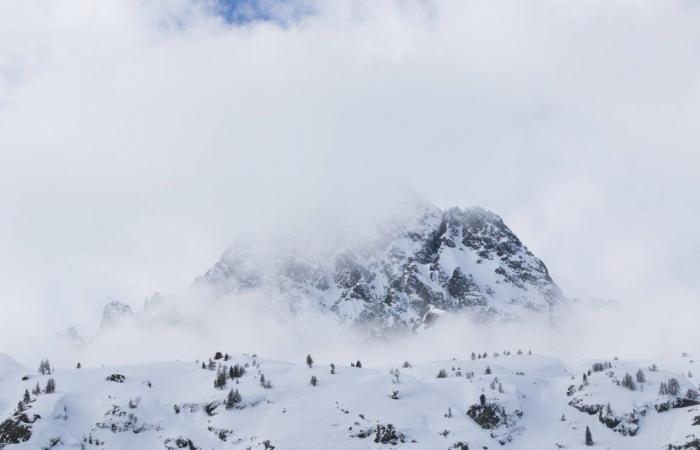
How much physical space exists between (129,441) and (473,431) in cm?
4414

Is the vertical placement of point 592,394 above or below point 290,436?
above

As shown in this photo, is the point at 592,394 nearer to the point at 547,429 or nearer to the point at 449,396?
the point at 547,429

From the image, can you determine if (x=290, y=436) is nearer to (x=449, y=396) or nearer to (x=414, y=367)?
(x=449, y=396)

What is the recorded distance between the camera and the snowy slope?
10162 centimetres

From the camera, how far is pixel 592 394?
4582 inches

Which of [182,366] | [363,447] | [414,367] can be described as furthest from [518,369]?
[182,366]

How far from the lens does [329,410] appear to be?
10825 cm

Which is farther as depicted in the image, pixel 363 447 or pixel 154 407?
pixel 154 407

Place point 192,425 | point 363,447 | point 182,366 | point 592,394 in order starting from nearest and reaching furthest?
point 363,447 < point 192,425 < point 592,394 < point 182,366

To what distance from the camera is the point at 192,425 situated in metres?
107

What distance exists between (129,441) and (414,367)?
52616mm

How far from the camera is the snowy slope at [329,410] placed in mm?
101625

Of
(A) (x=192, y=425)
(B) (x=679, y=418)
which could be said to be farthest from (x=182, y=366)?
(B) (x=679, y=418)

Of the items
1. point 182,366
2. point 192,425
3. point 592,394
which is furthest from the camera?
point 182,366
